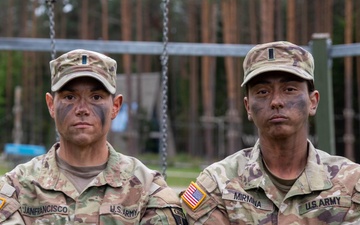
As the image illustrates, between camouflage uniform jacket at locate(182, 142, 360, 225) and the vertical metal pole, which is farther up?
the vertical metal pole

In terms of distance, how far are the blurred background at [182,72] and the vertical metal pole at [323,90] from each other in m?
20.3

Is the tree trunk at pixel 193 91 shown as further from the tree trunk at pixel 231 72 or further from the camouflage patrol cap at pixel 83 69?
the camouflage patrol cap at pixel 83 69

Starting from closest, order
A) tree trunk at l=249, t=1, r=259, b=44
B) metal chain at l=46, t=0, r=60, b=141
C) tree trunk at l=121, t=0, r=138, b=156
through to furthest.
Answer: metal chain at l=46, t=0, r=60, b=141, tree trunk at l=121, t=0, r=138, b=156, tree trunk at l=249, t=1, r=259, b=44

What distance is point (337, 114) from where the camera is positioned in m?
30.7

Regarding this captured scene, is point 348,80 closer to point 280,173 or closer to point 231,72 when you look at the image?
point 231,72

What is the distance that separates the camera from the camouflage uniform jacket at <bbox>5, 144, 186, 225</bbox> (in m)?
3.72

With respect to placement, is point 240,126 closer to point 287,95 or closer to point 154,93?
point 154,93

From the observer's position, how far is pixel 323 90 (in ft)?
19.0

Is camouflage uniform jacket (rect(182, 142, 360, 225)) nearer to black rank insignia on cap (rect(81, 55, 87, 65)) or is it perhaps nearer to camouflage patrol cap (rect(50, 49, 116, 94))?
camouflage patrol cap (rect(50, 49, 116, 94))

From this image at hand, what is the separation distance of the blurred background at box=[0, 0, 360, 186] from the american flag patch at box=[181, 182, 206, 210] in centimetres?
2260

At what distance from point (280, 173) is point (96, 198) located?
87 cm

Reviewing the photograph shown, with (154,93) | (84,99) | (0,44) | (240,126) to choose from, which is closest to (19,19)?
(154,93)

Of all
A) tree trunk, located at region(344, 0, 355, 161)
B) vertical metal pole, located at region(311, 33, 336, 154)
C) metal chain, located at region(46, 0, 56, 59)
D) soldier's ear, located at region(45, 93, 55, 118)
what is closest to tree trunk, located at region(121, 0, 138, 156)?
tree trunk, located at region(344, 0, 355, 161)

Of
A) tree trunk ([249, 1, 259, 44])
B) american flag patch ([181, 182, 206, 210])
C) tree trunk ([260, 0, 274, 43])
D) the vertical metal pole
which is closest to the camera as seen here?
american flag patch ([181, 182, 206, 210])
